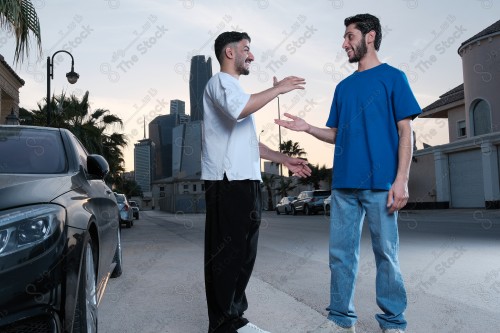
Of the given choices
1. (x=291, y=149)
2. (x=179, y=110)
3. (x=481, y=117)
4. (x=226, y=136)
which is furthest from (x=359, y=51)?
(x=179, y=110)

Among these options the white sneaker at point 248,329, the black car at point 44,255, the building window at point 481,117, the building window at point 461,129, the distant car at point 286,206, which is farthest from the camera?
the distant car at point 286,206

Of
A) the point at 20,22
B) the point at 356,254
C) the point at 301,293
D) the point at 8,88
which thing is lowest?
the point at 301,293

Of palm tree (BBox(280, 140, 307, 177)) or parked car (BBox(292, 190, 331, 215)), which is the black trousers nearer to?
parked car (BBox(292, 190, 331, 215))

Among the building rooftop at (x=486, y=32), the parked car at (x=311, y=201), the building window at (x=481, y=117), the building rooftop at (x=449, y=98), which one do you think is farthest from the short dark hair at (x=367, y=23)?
the building rooftop at (x=449, y=98)

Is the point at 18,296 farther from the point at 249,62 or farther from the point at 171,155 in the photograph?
the point at 171,155

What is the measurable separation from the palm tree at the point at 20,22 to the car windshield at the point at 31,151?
21.0 feet

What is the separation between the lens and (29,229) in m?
2.10

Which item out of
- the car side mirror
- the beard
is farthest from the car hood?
the beard

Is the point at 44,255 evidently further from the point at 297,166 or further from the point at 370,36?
the point at 370,36

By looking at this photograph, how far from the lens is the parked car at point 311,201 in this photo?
2959 cm

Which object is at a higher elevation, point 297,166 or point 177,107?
point 177,107

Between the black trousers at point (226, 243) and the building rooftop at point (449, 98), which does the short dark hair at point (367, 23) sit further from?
the building rooftop at point (449, 98)

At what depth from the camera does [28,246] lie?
6.72ft

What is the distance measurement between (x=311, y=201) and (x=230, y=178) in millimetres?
27480
